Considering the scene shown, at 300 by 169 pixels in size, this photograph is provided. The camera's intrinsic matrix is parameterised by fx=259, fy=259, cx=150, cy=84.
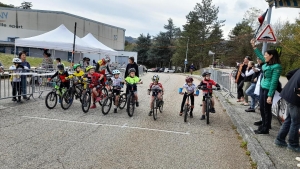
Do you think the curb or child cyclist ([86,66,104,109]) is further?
child cyclist ([86,66,104,109])

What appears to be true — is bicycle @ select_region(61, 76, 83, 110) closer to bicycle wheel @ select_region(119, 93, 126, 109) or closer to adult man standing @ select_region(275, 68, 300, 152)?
bicycle wheel @ select_region(119, 93, 126, 109)

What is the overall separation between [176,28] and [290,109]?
7838 cm

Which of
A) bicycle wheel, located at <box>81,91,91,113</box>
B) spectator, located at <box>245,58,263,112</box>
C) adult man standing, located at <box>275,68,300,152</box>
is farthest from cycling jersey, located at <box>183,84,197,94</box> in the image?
adult man standing, located at <box>275,68,300,152</box>

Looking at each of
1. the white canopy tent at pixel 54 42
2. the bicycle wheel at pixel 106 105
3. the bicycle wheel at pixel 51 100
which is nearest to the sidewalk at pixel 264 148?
the bicycle wheel at pixel 106 105

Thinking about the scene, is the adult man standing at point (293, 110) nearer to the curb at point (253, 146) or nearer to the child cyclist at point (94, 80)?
the curb at point (253, 146)

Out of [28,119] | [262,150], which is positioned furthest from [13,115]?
[262,150]

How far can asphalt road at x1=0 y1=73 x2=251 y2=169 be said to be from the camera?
4.62m

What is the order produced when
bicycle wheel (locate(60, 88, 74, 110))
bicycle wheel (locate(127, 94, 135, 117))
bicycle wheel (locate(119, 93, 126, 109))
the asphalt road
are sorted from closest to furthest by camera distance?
1. the asphalt road
2. bicycle wheel (locate(127, 94, 135, 117))
3. bicycle wheel (locate(60, 88, 74, 110))
4. bicycle wheel (locate(119, 93, 126, 109))

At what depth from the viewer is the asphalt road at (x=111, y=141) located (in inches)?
182

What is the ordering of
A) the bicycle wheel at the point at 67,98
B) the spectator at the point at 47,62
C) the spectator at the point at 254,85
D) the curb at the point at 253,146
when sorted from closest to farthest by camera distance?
the curb at the point at 253,146, the spectator at the point at 254,85, the bicycle wheel at the point at 67,98, the spectator at the point at 47,62

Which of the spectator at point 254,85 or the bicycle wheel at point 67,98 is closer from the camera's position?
the spectator at point 254,85

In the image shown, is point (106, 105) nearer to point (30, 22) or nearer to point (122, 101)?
point (122, 101)

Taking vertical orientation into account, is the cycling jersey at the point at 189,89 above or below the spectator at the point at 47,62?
below

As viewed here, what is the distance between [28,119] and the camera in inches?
287
